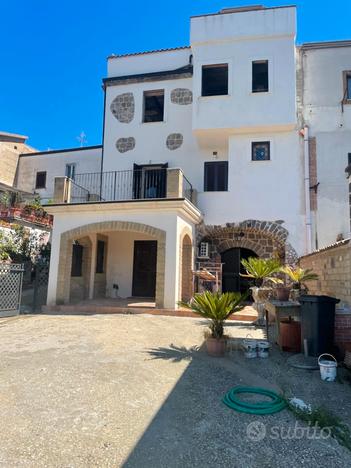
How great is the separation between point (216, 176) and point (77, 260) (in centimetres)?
638

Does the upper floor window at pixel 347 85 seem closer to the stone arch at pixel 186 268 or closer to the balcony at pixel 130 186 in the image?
the balcony at pixel 130 186

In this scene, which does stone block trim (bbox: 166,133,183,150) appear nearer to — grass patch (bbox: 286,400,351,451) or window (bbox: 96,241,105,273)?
window (bbox: 96,241,105,273)

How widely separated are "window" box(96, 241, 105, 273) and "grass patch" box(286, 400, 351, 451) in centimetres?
1088

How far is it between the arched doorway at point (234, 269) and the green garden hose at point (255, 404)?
368 inches

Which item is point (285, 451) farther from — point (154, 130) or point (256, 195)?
point (154, 130)

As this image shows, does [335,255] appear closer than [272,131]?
Yes

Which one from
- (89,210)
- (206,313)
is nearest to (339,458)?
(206,313)

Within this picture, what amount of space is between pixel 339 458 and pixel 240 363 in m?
2.87

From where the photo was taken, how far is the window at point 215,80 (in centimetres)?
1374

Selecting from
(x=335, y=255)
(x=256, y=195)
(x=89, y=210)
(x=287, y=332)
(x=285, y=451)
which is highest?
(x=256, y=195)

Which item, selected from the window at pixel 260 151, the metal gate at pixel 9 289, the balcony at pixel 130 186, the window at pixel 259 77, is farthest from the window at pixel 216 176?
the metal gate at pixel 9 289

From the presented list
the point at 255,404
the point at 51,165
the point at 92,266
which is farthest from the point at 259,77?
the point at 255,404

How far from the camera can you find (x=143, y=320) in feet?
30.3

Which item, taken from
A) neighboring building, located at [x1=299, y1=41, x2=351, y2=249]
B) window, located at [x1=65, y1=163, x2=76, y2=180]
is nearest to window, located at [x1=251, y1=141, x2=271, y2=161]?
neighboring building, located at [x1=299, y1=41, x2=351, y2=249]
